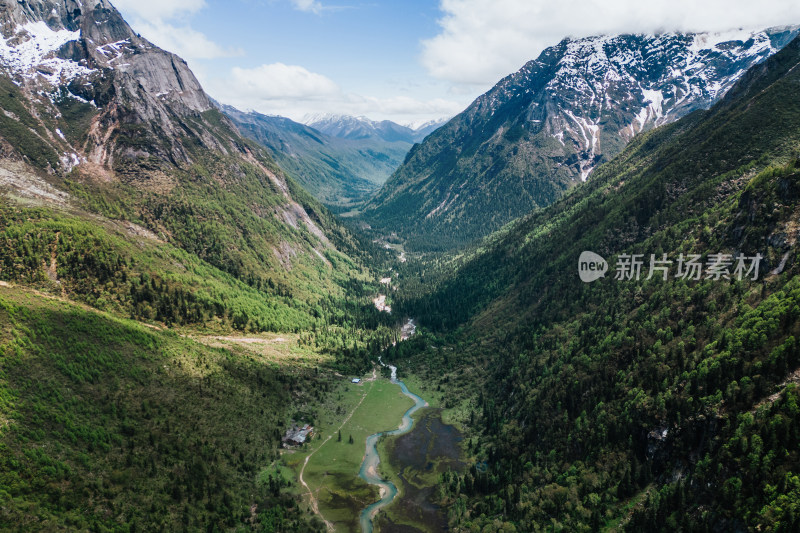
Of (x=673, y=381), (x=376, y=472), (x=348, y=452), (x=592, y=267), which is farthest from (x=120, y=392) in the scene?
(x=592, y=267)

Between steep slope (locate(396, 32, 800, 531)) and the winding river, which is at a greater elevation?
steep slope (locate(396, 32, 800, 531))

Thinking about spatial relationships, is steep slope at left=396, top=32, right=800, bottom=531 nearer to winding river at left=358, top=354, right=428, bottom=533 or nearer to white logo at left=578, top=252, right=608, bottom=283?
white logo at left=578, top=252, right=608, bottom=283

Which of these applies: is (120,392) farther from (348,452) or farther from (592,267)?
(592,267)

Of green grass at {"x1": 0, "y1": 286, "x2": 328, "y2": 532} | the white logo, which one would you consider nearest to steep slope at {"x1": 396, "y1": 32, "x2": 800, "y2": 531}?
the white logo

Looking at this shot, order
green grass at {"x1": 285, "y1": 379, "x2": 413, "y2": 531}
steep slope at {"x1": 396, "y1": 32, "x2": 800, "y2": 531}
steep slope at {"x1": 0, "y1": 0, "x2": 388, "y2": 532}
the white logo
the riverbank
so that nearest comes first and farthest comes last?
steep slope at {"x1": 396, "y1": 32, "x2": 800, "y2": 531} < steep slope at {"x1": 0, "y1": 0, "x2": 388, "y2": 532} < the riverbank < green grass at {"x1": 285, "y1": 379, "x2": 413, "y2": 531} < the white logo

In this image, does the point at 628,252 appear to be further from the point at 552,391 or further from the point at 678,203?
the point at 552,391

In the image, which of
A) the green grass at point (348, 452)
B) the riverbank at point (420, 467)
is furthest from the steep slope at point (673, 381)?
the green grass at point (348, 452)

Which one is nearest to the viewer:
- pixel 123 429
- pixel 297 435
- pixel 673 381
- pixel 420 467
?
pixel 673 381

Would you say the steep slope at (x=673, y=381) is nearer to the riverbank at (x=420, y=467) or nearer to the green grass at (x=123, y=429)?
the riverbank at (x=420, y=467)
